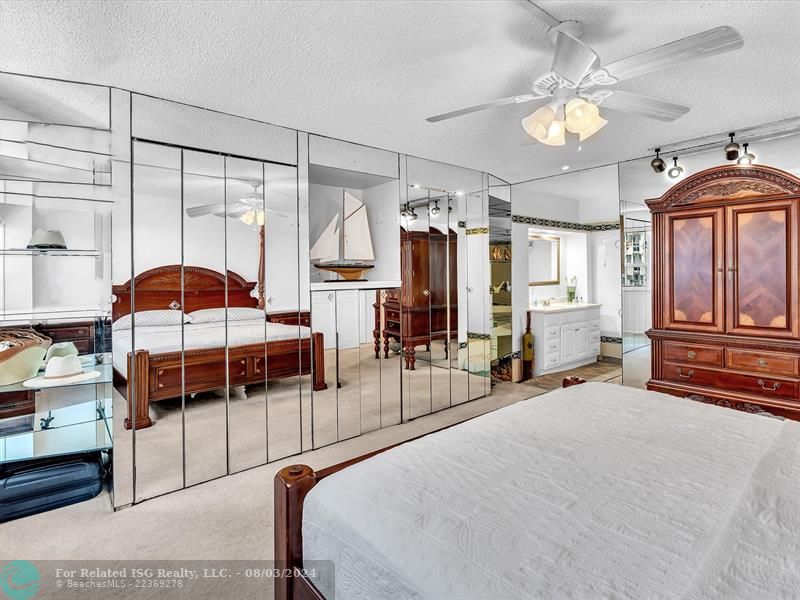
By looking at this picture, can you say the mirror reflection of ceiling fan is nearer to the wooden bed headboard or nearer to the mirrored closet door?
the mirrored closet door

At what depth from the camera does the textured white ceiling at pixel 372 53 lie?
1.73m

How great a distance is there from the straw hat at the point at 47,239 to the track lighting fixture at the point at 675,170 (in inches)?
180

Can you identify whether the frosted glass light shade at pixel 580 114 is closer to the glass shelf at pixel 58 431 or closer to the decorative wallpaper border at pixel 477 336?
the decorative wallpaper border at pixel 477 336

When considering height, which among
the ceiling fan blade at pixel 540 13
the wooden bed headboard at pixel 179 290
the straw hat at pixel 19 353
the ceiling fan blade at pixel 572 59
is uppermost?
the ceiling fan blade at pixel 540 13

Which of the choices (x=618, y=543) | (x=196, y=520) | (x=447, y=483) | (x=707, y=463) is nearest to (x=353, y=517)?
(x=447, y=483)

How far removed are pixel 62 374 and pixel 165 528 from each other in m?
1.09

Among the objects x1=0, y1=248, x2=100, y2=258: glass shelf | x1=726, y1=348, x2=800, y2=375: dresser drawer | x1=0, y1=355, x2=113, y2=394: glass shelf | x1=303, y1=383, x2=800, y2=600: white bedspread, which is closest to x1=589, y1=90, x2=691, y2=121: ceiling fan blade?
x1=303, y1=383, x2=800, y2=600: white bedspread

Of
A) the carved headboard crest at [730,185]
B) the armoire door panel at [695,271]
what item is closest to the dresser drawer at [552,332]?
the armoire door panel at [695,271]

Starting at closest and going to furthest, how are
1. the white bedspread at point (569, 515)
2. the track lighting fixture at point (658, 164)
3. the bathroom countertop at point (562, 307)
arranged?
the white bedspread at point (569, 515)
the track lighting fixture at point (658, 164)
the bathroom countertop at point (562, 307)

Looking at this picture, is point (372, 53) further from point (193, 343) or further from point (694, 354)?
point (694, 354)

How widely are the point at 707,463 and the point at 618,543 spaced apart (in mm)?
660

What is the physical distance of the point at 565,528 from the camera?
1.07 meters

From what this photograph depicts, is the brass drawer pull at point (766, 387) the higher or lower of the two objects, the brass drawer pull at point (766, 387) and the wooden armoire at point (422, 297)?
the lower

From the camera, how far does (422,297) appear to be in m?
4.08
